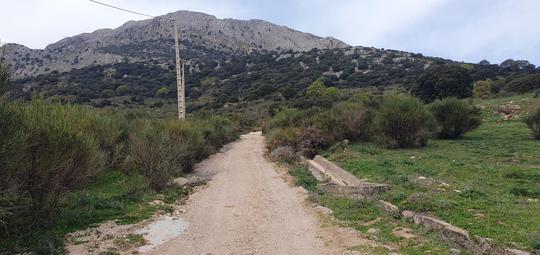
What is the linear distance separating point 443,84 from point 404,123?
85.4ft

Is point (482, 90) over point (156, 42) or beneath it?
beneath

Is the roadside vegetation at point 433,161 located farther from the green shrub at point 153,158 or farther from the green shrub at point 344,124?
the green shrub at point 153,158

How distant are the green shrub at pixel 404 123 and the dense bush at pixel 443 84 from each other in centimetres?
2441

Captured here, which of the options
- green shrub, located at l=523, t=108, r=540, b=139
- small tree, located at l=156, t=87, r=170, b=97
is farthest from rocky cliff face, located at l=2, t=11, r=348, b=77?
green shrub, located at l=523, t=108, r=540, b=139

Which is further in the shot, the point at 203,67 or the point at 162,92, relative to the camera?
the point at 203,67

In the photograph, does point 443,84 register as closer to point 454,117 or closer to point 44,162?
point 454,117

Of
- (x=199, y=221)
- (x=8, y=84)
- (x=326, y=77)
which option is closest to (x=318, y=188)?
(x=199, y=221)

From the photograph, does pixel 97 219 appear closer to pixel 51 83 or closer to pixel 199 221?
pixel 199 221

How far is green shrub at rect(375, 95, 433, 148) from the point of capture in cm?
2636

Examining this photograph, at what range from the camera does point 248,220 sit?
40.1 ft

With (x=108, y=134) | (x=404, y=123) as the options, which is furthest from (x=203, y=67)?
(x=108, y=134)

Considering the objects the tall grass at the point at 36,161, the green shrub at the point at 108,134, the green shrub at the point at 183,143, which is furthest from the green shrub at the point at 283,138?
the tall grass at the point at 36,161

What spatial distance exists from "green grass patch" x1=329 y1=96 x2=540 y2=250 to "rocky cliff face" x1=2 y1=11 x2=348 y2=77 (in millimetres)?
85866

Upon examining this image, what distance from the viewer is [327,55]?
348 ft
